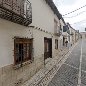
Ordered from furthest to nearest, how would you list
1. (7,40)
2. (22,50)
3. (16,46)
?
(22,50) → (16,46) → (7,40)

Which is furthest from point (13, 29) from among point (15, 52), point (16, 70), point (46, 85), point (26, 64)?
point (46, 85)

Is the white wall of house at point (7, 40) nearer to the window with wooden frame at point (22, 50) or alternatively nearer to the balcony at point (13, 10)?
the balcony at point (13, 10)

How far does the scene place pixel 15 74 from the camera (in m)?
6.46

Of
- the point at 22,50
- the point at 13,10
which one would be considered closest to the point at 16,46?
the point at 22,50

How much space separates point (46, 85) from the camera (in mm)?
7047

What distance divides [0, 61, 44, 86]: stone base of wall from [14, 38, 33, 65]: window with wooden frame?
0.34 meters

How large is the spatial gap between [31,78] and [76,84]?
2164 millimetres

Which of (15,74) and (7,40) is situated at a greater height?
(7,40)

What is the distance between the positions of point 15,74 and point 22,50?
133 centimetres

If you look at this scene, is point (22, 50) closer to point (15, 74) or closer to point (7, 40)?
point (15, 74)

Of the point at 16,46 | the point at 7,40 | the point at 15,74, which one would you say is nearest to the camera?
the point at 7,40

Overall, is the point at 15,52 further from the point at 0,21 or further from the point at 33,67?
the point at 33,67

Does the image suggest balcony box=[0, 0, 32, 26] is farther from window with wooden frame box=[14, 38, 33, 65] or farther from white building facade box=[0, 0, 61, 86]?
window with wooden frame box=[14, 38, 33, 65]

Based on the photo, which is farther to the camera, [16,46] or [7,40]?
[16,46]
